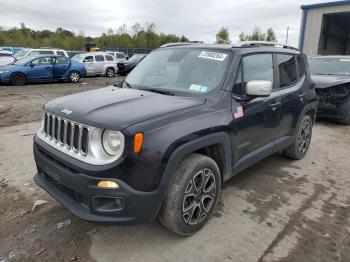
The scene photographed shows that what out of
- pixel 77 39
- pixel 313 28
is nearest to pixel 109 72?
pixel 313 28

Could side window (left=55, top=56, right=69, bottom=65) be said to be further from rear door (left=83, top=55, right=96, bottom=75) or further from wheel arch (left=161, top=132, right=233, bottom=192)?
→ wheel arch (left=161, top=132, right=233, bottom=192)

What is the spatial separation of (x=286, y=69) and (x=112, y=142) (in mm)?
3057

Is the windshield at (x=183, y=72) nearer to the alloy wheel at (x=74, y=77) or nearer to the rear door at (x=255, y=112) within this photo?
the rear door at (x=255, y=112)

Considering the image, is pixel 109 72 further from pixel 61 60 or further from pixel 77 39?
pixel 77 39

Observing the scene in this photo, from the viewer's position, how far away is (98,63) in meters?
20.4

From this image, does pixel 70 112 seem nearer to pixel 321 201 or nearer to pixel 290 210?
pixel 290 210

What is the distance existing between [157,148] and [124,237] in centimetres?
110

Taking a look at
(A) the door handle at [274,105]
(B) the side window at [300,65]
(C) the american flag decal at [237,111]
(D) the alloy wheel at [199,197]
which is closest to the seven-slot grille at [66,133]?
(D) the alloy wheel at [199,197]

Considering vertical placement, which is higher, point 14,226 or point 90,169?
point 90,169

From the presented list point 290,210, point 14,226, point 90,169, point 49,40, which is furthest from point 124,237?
point 49,40

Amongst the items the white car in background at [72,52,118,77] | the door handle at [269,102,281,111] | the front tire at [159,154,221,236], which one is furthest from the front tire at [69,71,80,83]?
the front tire at [159,154,221,236]

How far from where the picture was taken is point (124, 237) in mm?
3096

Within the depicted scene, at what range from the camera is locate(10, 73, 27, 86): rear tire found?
14.3 metres

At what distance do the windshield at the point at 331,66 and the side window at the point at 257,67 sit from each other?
17.1 feet
